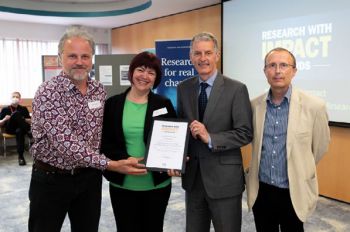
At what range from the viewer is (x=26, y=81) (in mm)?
7957

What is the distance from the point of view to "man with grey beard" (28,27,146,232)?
1710 mm

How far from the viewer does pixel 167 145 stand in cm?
191

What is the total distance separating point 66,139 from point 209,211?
988 mm

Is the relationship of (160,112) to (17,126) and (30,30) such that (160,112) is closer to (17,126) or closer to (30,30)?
(17,126)

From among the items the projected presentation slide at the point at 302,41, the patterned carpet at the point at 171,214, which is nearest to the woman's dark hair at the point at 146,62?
the patterned carpet at the point at 171,214

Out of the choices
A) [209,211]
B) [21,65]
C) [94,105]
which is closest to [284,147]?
[209,211]

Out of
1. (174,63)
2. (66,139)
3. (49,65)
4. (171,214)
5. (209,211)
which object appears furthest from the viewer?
(49,65)

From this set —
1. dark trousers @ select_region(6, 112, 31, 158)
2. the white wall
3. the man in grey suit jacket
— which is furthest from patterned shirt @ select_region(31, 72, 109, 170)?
the white wall

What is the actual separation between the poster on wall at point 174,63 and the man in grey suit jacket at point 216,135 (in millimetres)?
2992

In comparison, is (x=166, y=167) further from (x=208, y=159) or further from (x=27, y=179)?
(x=27, y=179)

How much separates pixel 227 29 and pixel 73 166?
4182 millimetres

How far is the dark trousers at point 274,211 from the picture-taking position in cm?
192

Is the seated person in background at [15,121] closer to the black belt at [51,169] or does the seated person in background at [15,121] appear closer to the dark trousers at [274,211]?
the black belt at [51,169]

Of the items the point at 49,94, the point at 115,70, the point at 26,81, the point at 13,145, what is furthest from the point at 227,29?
the point at 13,145
